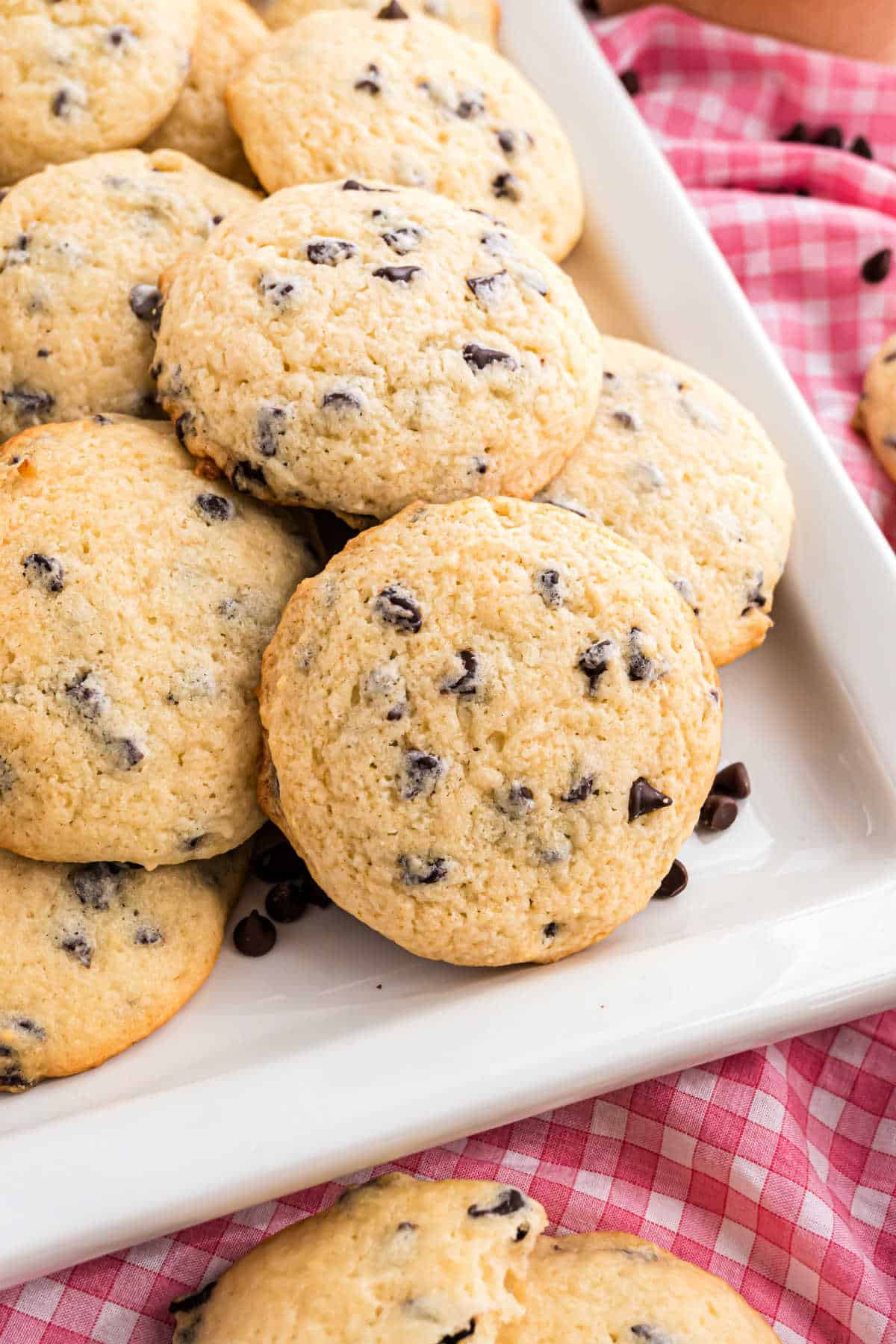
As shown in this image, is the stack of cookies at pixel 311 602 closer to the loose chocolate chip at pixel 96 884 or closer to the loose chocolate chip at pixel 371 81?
the loose chocolate chip at pixel 96 884

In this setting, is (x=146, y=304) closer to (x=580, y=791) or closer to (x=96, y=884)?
(x=96, y=884)

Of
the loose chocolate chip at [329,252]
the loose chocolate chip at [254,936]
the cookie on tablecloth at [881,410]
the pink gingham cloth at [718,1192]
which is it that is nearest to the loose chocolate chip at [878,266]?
the cookie on tablecloth at [881,410]

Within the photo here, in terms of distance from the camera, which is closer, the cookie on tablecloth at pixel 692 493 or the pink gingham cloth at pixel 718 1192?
the pink gingham cloth at pixel 718 1192

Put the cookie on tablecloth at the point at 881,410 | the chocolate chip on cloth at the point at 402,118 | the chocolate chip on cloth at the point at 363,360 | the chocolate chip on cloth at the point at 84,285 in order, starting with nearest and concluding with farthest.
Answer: the chocolate chip on cloth at the point at 363,360 → the chocolate chip on cloth at the point at 84,285 → the chocolate chip on cloth at the point at 402,118 → the cookie on tablecloth at the point at 881,410

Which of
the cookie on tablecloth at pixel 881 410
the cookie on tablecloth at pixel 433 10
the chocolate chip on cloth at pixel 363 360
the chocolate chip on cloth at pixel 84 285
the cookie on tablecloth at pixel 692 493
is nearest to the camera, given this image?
the chocolate chip on cloth at pixel 363 360

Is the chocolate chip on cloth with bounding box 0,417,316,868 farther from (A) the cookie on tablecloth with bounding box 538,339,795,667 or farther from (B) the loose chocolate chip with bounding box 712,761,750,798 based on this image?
(B) the loose chocolate chip with bounding box 712,761,750,798

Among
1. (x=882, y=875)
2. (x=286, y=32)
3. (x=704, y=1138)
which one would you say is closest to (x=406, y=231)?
(x=286, y=32)

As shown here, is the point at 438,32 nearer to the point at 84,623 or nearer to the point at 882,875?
the point at 84,623
